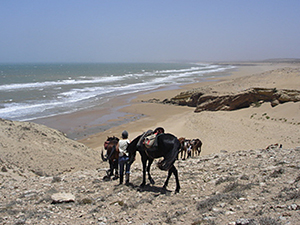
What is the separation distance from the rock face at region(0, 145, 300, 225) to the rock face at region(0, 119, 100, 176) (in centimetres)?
221

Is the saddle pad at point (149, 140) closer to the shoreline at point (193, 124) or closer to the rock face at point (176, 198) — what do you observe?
the rock face at point (176, 198)

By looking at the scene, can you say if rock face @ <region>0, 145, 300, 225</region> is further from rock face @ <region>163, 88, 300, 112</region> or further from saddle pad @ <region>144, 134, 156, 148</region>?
rock face @ <region>163, 88, 300, 112</region>

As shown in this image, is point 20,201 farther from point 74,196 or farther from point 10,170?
point 10,170

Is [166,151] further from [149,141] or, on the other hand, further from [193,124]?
[193,124]

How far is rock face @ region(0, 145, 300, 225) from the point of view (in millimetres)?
5305

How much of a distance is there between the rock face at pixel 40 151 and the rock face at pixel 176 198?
7.27 feet

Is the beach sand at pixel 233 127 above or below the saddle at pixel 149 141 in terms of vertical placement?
below

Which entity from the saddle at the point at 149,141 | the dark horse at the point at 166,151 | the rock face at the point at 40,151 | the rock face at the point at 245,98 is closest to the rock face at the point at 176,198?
the dark horse at the point at 166,151

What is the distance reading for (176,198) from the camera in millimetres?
6734

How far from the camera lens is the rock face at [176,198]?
17.4 feet

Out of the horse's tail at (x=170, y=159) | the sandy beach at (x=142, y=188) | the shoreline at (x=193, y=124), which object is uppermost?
the horse's tail at (x=170, y=159)

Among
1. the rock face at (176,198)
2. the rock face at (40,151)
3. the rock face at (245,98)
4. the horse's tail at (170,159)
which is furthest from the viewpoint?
the rock face at (245,98)

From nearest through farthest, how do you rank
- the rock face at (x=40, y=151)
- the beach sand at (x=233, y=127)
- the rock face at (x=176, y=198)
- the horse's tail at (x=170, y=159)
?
1. the rock face at (x=176, y=198)
2. the horse's tail at (x=170, y=159)
3. the rock face at (x=40, y=151)
4. the beach sand at (x=233, y=127)

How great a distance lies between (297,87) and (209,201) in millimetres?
23138
